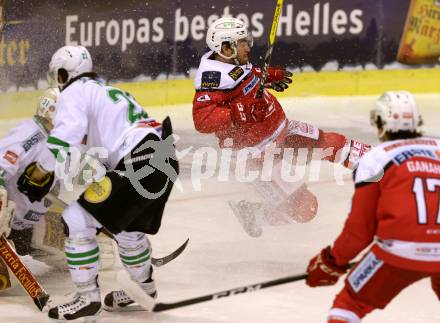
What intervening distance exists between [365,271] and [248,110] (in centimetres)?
238

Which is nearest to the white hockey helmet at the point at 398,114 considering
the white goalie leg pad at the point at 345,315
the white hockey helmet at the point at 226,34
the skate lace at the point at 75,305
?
the white goalie leg pad at the point at 345,315

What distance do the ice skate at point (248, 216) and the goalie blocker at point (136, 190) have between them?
148cm

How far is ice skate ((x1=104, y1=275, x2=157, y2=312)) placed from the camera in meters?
4.14

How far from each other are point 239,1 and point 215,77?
3198 mm

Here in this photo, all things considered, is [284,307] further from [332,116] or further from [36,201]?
[332,116]

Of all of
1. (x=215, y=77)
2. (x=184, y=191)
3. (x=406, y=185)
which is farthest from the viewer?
(x=184, y=191)

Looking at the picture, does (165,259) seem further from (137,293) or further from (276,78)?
(276,78)

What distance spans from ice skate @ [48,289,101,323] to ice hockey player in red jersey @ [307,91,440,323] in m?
1.10

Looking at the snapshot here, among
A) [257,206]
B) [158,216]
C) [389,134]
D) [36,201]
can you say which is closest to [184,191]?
[257,206]

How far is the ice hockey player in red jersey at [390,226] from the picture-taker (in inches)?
117

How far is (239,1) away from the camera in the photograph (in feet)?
27.6

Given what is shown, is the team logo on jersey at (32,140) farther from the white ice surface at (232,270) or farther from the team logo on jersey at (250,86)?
the team logo on jersey at (250,86)

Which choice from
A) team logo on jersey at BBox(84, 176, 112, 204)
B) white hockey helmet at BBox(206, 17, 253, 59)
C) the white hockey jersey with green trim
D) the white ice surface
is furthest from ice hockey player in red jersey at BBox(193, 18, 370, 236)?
team logo on jersey at BBox(84, 176, 112, 204)

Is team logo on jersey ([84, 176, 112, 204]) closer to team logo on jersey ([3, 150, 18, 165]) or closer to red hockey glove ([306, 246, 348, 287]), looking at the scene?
team logo on jersey ([3, 150, 18, 165])
